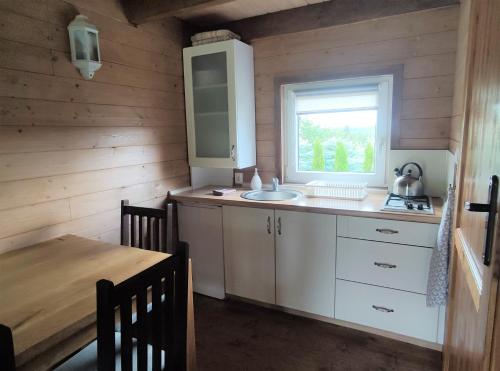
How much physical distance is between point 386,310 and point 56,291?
173 centimetres

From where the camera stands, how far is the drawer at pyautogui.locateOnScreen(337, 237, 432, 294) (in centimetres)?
188

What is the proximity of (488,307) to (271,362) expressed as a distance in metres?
1.43

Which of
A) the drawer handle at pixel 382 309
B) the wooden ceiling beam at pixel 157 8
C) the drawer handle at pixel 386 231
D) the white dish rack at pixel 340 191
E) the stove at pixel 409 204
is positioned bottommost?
the drawer handle at pixel 382 309

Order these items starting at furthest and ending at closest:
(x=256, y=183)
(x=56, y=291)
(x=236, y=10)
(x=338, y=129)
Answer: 1. (x=256, y=183)
2. (x=338, y=129)
3. (x=236, y=10)
4. (x=56, y=291)

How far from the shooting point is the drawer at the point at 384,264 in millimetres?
1878

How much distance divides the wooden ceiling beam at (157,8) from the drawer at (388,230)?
58.4 inches

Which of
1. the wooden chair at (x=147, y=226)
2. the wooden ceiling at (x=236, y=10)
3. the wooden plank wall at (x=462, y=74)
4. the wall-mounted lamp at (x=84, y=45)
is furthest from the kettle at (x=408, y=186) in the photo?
the wall-mounted lamp at (x=84, y=45)

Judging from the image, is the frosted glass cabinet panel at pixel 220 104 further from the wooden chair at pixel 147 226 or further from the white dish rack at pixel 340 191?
the wooden chair at pixel 147 226

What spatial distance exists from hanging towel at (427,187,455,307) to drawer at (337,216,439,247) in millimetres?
184

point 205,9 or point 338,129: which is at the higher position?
point 205,9

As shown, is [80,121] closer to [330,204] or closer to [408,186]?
[330,204]

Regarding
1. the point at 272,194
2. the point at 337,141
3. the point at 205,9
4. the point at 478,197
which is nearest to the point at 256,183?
the point at 272,194

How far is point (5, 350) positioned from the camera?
0.73 meters

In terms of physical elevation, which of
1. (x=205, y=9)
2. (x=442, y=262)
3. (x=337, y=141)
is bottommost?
(x=442, y=262)
